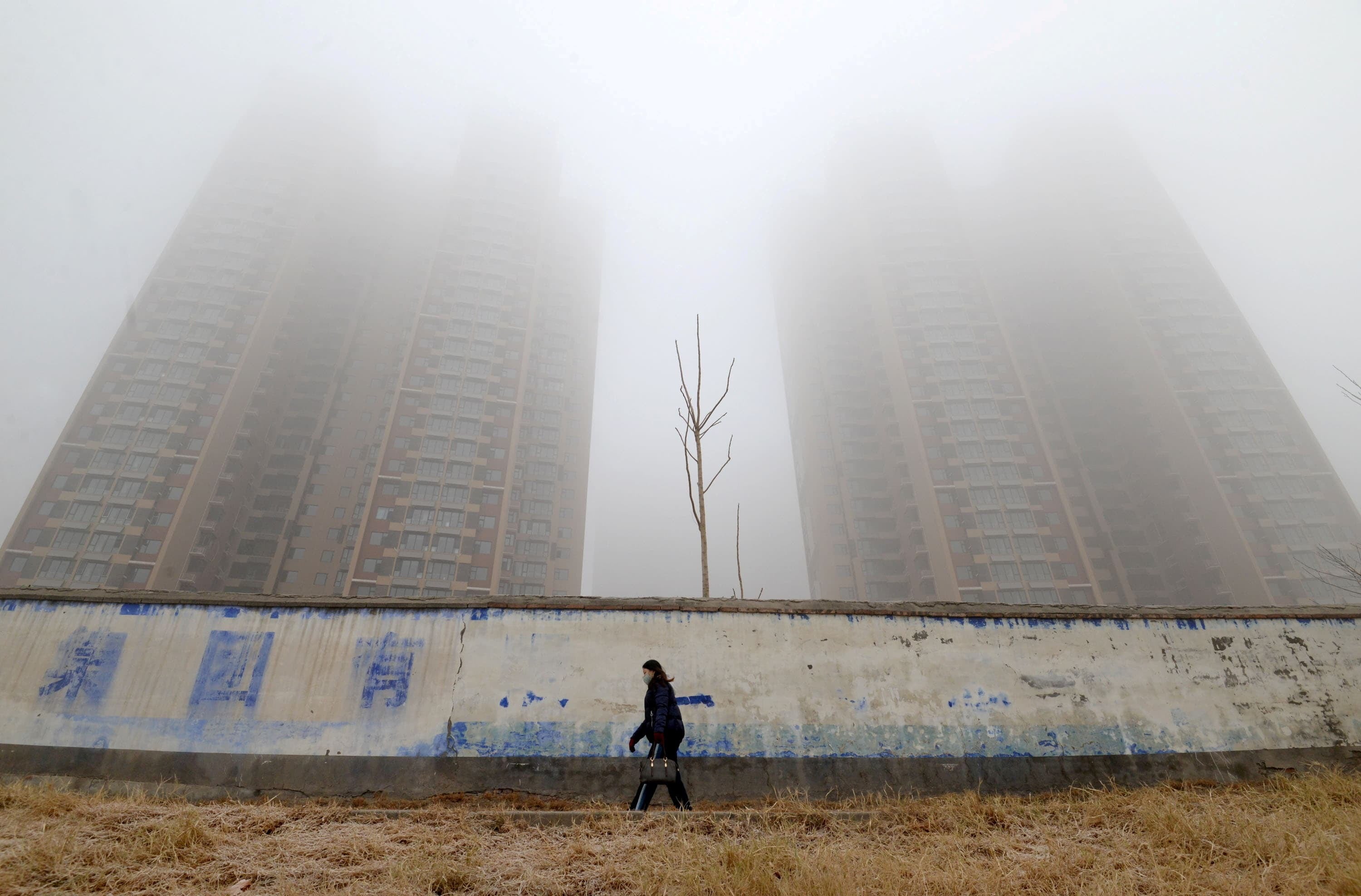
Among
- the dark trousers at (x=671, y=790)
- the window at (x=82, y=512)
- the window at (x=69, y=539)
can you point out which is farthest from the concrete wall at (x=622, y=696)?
the window at (x=82, y=512)

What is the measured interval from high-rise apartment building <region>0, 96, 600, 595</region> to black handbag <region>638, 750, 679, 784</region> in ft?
183

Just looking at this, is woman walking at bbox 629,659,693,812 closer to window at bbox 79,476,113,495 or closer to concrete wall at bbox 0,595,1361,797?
concrete wall at bbox 0,595,1361,797

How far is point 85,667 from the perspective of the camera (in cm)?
828

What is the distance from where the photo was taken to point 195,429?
2448 inches

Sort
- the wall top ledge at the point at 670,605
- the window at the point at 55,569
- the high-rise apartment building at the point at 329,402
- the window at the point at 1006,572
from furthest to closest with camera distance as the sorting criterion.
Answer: the window at the point at 1006,572 → the high-rise apartment building at the point at 329,402 → the window at the point at 55,569 → the wall top ledge at the point at 670,605

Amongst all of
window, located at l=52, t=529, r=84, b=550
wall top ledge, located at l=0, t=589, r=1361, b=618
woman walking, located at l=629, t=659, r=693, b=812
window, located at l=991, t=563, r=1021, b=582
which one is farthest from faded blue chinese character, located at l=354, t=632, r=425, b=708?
window, located at l=52, t=529, r=84, b=550

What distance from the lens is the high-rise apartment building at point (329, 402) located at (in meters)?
58.4

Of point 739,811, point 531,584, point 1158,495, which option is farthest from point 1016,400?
point 739,811

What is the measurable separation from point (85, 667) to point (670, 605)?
845 cm

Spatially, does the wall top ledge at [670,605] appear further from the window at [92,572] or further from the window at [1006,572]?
the window at [92,572]

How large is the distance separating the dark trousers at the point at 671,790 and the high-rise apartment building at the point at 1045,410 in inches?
2369

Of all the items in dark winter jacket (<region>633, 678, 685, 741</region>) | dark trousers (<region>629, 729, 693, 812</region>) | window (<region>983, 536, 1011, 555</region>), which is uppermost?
window (<region>983, 536, 1011, 555</region>)

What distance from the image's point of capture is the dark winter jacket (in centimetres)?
653

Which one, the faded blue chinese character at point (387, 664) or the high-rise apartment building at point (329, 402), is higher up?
the high-rise apartment building at point (329, 402)
